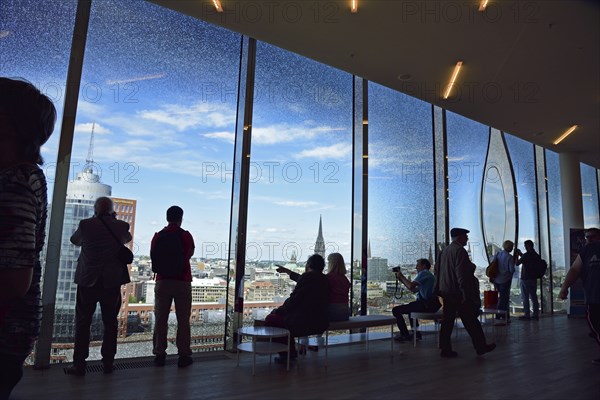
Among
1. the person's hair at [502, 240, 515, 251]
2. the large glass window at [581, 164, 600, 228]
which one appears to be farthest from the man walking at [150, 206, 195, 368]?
the large glass window at [581, 164, 600, 228]

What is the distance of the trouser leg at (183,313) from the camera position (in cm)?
414

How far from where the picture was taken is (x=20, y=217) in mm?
909

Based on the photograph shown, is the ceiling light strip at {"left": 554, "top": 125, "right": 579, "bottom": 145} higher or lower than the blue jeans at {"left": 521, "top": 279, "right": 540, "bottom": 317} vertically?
higher

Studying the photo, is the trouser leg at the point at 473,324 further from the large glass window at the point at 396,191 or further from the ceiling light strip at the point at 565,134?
the ceiling light strip at the point at 565,134

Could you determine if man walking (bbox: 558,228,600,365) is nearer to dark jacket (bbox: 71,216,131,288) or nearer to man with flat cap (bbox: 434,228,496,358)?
man with flat cap (bbox: 434,228,496,358)

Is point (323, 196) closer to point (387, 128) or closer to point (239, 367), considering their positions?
point (387, 128)

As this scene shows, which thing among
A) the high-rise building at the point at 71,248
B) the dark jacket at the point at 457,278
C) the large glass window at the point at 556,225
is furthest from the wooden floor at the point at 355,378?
the large glass window at the point at 556,225

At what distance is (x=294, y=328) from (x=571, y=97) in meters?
6.26

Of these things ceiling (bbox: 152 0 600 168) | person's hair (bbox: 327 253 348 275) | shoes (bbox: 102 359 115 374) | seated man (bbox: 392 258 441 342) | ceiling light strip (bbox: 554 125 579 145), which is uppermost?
ceiling light strip (bbox: 554 125 579 145)

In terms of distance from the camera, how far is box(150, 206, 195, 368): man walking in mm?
4086

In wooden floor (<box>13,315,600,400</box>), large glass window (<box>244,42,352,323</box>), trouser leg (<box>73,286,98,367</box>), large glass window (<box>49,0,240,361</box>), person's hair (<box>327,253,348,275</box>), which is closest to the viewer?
wooden floor (<box>13,315,600,400</box>)

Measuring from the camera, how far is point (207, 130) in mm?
4973

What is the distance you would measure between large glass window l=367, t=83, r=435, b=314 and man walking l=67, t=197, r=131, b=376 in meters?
3.75

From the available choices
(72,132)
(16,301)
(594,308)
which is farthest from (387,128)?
(16,301)
